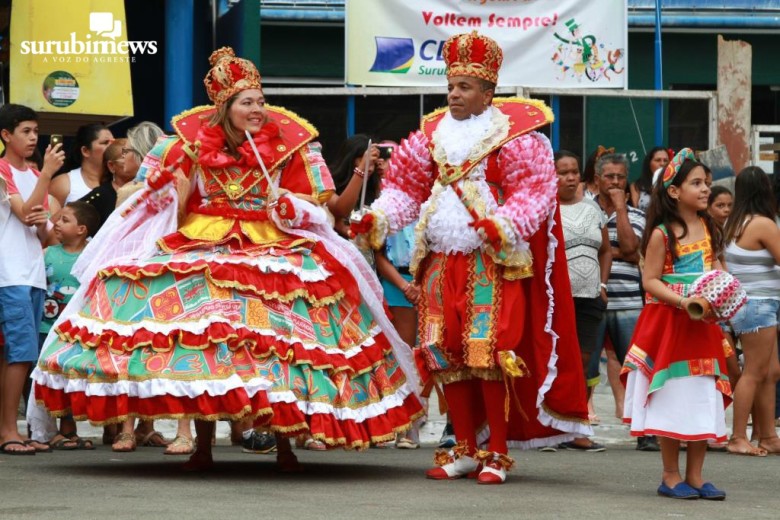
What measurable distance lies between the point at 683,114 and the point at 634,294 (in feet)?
27.0

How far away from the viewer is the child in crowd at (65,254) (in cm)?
1011

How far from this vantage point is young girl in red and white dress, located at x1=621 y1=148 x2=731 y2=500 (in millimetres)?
7543

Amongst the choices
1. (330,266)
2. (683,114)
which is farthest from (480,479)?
(683,114)

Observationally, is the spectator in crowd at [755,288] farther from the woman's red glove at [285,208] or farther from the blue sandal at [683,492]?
the woman's red glove at [285,208]

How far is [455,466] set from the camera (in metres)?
8.26

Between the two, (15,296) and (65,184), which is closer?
(15,296)

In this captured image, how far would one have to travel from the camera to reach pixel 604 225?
10.7m

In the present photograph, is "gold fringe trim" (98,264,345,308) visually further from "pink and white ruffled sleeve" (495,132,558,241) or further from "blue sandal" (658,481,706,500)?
"blue sandal" (658,481,706,500)

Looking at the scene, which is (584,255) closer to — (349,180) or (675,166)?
(349,180)

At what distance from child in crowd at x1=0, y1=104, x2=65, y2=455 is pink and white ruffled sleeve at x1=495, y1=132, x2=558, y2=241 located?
281 cm

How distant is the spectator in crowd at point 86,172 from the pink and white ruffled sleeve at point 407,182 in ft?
9.69

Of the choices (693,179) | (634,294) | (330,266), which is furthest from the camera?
(634,294)

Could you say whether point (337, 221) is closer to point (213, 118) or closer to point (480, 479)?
point (213, 118)

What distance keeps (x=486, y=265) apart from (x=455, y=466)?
3.42 feet
